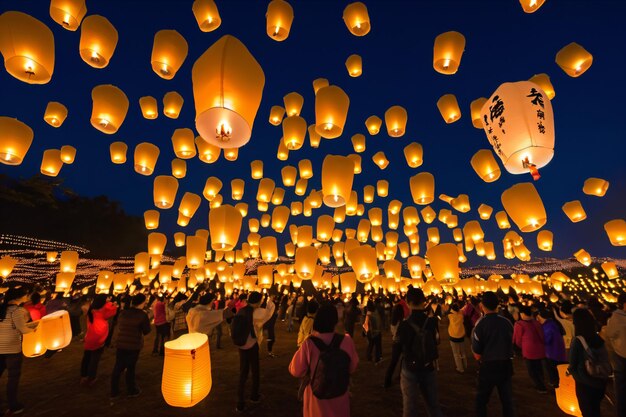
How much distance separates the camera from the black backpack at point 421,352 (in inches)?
124

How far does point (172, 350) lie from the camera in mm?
2719

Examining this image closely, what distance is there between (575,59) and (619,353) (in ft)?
14.7

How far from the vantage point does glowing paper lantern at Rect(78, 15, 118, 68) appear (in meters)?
4.28

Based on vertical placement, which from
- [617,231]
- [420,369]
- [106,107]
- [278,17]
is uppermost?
[278,17]

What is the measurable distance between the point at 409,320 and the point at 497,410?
94.7 inches

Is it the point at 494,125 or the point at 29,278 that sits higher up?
the point at 494,125

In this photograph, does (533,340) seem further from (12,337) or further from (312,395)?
(12,337)

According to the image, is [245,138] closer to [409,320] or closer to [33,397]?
[409,320]

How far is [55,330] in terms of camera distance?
460 centimetres

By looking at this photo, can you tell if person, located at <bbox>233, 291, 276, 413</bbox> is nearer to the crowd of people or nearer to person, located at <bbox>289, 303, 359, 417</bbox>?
the crowd of people

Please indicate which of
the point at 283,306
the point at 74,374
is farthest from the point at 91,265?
the point at 74,374

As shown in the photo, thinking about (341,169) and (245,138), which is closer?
(245,138)

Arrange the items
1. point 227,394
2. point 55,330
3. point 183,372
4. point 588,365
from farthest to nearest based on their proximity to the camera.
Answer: point 227,394, point 55,330, point 588,365, point 183,372

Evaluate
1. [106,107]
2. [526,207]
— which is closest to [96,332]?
[106,107]
